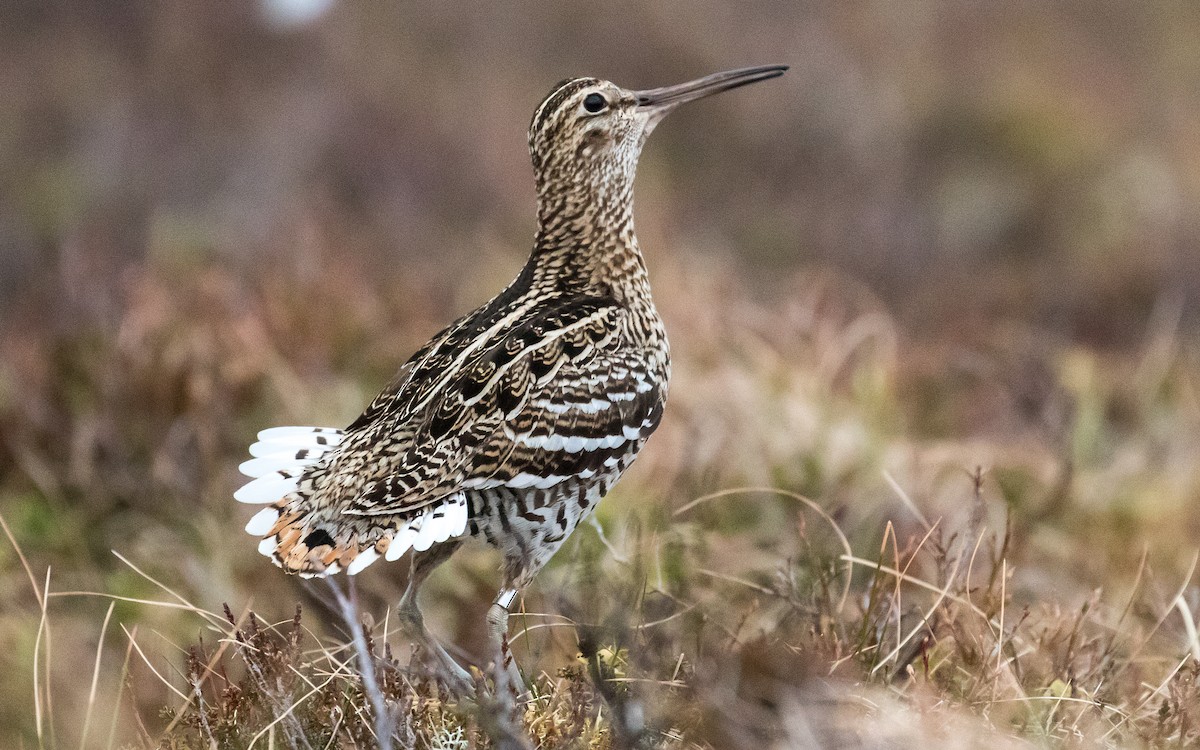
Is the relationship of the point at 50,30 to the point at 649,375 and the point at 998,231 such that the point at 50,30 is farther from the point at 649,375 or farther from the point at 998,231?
the point at 649,375

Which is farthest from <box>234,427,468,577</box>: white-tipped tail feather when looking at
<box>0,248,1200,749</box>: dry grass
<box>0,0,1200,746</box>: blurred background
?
<box>0,0,1200,746</box>: blurred background

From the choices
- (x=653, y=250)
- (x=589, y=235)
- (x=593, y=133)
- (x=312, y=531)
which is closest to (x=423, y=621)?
(x=312, y=531)

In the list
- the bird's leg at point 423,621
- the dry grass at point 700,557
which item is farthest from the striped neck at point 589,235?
the bird's leg at point 423,621

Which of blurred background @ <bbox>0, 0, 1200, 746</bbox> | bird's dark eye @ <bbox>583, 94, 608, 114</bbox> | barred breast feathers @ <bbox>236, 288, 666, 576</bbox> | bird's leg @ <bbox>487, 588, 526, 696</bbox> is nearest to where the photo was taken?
bird's leg @ <bbox>487, 588, 526, 696</bbox>

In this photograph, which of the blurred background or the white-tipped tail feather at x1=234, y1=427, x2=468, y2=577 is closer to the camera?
the white-tipped tail feather at x1=234, y1=427, x2=468, y2=577

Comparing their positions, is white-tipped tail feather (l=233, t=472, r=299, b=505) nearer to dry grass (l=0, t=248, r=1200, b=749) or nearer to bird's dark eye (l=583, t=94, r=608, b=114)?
dry grass (l=0, t=248, r=1200, b=749)

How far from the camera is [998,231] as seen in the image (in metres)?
9.98

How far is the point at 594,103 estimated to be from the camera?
3836 mm

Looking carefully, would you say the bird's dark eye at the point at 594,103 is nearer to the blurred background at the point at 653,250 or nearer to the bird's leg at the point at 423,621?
the bird's leg at the point at 423,621

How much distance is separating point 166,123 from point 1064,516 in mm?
7529

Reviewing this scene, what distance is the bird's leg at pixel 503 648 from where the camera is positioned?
289cm

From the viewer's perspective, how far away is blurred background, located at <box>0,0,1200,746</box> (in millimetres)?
5609

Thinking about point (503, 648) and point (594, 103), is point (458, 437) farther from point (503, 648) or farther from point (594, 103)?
point (594, 103)

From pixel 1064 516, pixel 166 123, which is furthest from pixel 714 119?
pixel 1064 516
